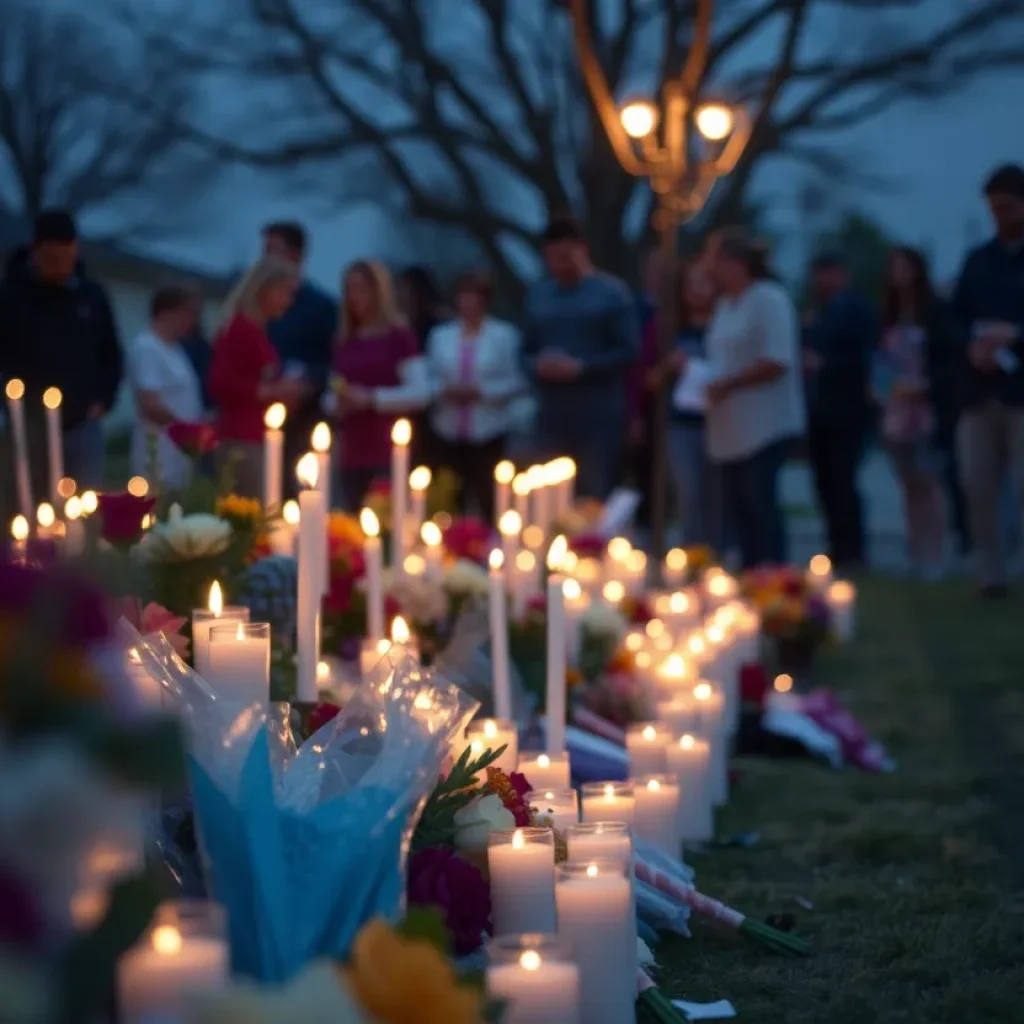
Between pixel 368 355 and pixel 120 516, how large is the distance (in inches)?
174

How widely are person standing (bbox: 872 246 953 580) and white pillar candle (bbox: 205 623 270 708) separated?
7587 millimetres

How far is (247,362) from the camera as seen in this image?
21.9 ft

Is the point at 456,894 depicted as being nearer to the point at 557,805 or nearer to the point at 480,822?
the point at 480,822

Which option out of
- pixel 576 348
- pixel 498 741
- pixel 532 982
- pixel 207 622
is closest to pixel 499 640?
pixel 498 741

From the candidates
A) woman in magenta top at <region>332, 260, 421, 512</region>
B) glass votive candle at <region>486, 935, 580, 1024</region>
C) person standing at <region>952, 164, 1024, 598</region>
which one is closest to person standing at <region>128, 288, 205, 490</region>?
woman in magenta top at <region>332, 260, 421, 512</region>

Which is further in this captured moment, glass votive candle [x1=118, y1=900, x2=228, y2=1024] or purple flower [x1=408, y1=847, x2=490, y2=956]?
purple flower [x1=408, y1=847, x2=490, y2=956]

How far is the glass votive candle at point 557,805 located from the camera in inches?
107

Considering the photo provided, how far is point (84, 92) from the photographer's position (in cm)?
1889

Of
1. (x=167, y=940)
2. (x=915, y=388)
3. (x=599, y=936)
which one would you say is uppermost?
(x=915, y=388)

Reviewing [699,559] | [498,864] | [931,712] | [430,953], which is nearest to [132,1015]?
[430,953]

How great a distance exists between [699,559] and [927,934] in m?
4.17

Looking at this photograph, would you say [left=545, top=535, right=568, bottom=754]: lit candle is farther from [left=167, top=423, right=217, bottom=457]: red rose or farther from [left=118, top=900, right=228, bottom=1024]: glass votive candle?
[left=118, top=900, right=228, bottom=1024]: glass votive candle

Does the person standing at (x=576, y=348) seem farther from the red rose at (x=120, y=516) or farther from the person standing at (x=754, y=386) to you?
the red rose at (x=120, y=516)

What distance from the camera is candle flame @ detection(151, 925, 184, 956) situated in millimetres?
1729
